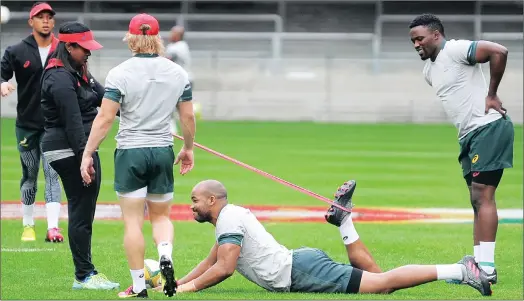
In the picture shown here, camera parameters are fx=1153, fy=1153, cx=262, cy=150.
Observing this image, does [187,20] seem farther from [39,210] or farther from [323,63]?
[39,210]

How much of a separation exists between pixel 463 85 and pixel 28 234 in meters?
4.99

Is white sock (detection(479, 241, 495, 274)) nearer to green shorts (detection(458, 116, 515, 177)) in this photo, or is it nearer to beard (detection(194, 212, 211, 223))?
green shorts (detection(458, 116, 515, 177))

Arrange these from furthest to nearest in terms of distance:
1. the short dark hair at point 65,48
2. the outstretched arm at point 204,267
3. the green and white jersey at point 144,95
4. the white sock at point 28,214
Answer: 1. the white sock at point 28,214
2. the short dark hair at point 65,48
3. the outstretched arm at point 204,267
4. the green and white jersey at point 144,95

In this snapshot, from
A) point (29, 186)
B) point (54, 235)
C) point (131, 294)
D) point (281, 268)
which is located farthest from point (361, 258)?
point (29, 186)

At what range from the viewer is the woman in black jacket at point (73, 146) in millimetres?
9117

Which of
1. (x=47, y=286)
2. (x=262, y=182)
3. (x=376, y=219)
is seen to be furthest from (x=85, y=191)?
(x=262, y=182)

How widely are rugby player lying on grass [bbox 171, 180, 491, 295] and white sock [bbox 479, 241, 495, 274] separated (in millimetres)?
730

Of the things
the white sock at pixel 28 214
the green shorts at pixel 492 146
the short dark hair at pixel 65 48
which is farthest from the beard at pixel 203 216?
the white sock at pixel 28 214

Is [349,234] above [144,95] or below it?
below

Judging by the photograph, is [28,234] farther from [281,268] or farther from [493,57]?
[493,57]

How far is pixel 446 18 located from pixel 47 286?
28135 millimetres

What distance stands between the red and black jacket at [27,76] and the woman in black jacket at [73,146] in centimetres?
249

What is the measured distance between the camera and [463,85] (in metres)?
9.53

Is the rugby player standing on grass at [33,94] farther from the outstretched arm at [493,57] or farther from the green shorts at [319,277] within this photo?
the outstretched arm at [493,57]
